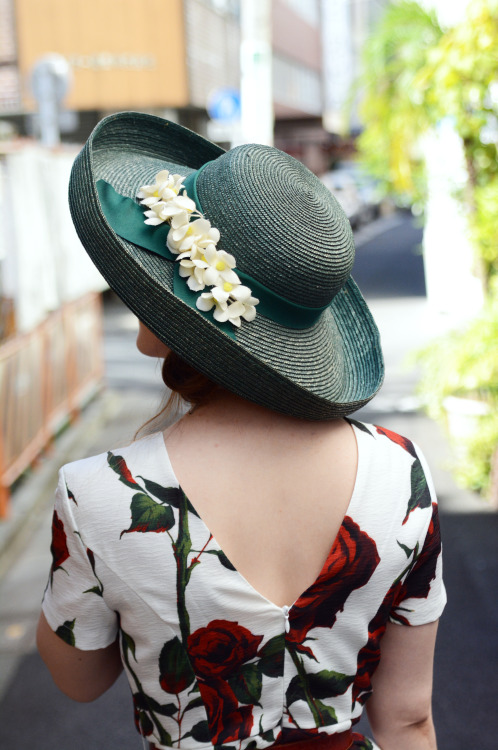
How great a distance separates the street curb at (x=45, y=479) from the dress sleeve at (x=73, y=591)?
321 cm

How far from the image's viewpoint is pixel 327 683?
122 cm

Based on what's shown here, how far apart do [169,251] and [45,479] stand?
461 cm

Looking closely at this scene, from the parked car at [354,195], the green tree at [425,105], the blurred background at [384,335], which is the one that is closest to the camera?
the blurred background at [384,335]

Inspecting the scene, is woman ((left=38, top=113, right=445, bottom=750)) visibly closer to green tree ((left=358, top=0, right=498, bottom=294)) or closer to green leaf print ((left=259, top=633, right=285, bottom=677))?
green leaf print ((left=259, top=633, right=285, bottom=677))

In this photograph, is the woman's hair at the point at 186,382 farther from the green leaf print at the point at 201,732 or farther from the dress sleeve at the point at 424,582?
the green leaf print at the point at 201,732

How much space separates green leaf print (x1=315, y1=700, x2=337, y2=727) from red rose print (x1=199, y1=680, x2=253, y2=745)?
107mm

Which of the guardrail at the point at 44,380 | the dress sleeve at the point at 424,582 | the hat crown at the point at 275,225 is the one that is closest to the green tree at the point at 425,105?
the guardrail at the point at 44,380

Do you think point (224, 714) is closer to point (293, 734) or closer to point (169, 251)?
point (293, 734)

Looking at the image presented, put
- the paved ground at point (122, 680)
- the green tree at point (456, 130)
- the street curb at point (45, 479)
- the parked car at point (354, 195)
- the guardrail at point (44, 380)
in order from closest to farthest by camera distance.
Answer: the paved ground at point (122, 680) < the green tree at point (456, 130) < the street curb at point (45, 479) < the guardrail at point (44, 380) < the parked car at point (354, 195)

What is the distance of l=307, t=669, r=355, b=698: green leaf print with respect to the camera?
3.97 feet

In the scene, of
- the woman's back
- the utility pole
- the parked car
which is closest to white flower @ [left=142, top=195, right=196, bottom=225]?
the woman's back

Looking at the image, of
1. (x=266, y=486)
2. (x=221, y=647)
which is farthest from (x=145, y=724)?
(x=266, y=486)

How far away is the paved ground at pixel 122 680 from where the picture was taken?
3.03 metres

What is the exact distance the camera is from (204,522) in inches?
44.0
